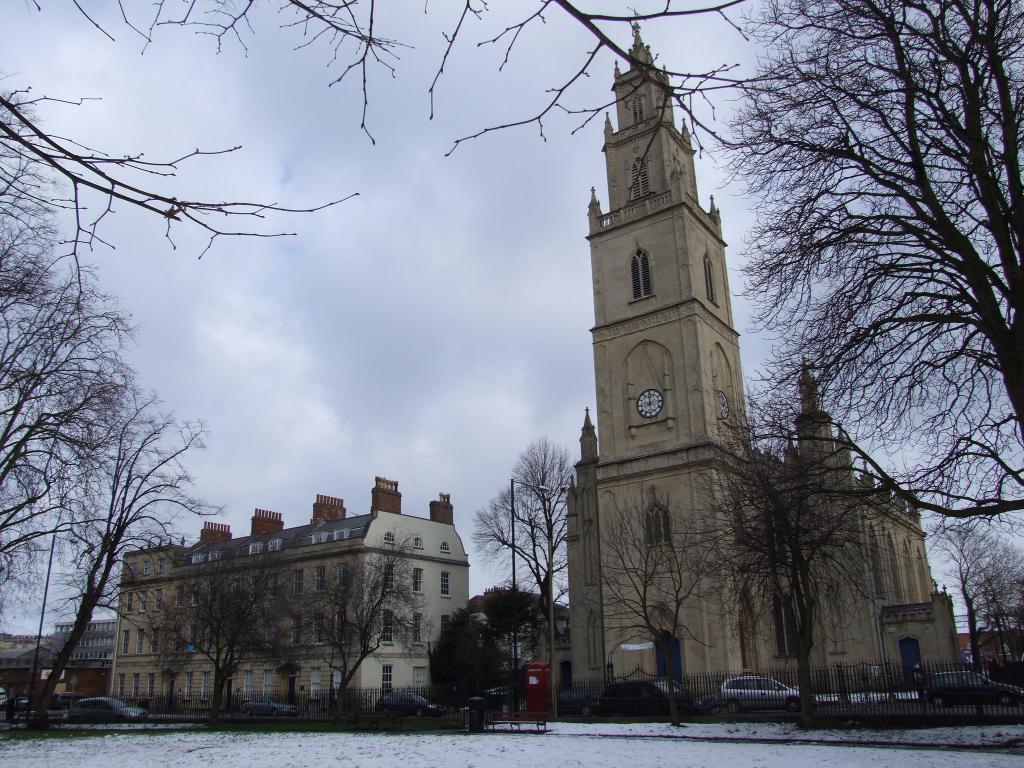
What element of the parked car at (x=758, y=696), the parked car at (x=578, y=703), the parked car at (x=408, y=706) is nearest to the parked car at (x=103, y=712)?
the parked car at (x=408, y=706)

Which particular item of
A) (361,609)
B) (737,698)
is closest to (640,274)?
(361,609)

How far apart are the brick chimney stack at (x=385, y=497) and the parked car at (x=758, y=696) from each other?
27.1 metres

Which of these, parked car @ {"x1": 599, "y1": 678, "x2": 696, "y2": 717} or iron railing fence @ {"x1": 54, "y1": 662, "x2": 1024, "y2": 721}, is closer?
iron railing fence @ {"x1": 54, "y1": 662, "x2": 1024, "y2": 721}

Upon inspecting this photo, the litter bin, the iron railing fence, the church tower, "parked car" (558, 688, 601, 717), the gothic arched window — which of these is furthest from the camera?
the gothic arched window

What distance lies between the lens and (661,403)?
3925 cm

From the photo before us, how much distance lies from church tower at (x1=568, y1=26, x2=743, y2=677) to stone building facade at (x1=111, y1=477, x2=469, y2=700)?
389 inches

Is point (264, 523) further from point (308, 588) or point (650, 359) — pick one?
point (650, 359)

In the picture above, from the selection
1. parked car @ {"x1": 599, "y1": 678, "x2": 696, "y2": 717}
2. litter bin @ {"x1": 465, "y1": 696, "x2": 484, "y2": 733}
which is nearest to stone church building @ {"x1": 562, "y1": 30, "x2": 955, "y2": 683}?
parked car @ {"x1": 599, "y1": 678, "x2": 696, "y2": 717}

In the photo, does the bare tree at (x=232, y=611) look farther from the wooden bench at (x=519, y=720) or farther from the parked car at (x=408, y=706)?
the wooden bench at (x=519, y=720)

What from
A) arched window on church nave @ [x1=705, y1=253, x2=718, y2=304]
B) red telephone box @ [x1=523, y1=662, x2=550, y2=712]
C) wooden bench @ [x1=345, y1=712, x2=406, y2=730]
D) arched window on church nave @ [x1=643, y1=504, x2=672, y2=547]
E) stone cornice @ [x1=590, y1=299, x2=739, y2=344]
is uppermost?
arched window on church nave @ [x1=705, y1=253, x2=718, y2=304]

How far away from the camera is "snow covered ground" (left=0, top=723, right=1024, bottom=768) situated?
12633 mm

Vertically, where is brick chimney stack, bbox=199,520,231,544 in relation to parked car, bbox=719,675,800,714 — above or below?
above

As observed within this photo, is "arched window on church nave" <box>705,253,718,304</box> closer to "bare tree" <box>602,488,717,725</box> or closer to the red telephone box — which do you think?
"bare tree" <box>602,488,717,725</box>

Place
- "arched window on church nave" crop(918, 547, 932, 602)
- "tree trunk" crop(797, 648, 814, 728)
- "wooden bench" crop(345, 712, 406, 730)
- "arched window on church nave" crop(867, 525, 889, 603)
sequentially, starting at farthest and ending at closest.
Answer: "arched window on church nave" crop(918, 547, 932, 602), "wooden bench" crop(345, 712, 406, 730), "arched window on church nave" crop(867, 525, 889, 603), "tree trunk" crop(797, 648, 814, 728)
